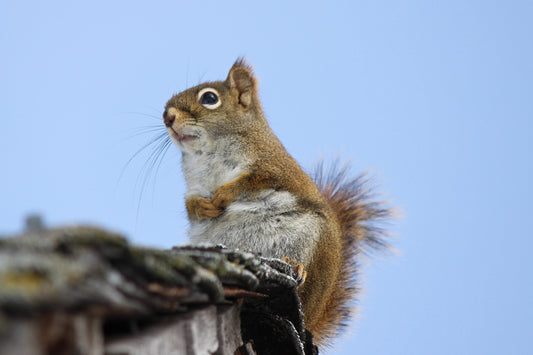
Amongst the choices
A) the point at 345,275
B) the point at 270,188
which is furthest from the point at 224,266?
the point at 345,275

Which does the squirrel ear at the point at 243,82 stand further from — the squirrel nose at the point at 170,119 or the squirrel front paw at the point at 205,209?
the squirrel front paw at the point at 205,209

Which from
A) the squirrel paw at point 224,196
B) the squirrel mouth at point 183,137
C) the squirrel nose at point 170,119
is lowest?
the squirrel paw at point 224,196

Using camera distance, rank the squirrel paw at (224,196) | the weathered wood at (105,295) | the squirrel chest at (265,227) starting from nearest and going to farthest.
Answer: the weathered wood at (105,295)
the squirrel chest at (265,227)
the squirrel paw at (224,196)

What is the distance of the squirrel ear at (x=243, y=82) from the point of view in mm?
3776

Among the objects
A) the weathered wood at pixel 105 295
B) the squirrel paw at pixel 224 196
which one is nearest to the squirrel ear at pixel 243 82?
the squirrel paw at pixel 224 196

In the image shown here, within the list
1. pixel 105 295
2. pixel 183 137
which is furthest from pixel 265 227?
pixel 105 295

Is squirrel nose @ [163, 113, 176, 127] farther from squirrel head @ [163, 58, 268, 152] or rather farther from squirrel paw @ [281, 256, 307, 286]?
squirrel paw @ [281, 256, 307, 286]

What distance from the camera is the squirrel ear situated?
3776 mm

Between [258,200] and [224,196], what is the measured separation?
16 centimetres

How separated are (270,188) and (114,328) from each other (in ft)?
6.05

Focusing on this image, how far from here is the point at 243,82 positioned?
3.83 m

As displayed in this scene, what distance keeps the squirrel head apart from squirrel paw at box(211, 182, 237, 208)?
45 centimetres

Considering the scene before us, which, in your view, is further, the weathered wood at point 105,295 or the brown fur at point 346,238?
the brown fur at point 346,238

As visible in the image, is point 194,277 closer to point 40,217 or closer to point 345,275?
point 40,217
